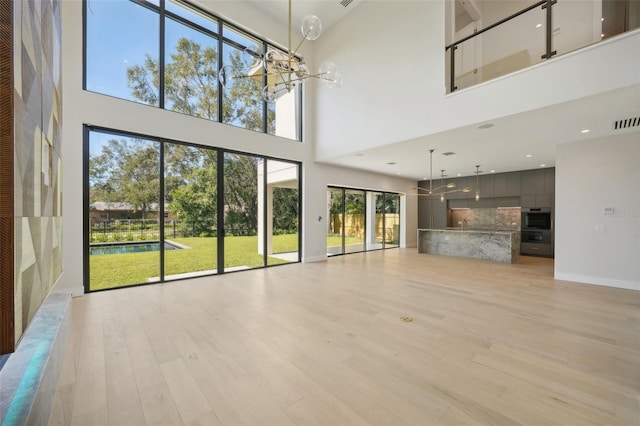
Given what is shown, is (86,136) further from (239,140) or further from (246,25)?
(246,25)

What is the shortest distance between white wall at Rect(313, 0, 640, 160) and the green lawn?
11.1 ft

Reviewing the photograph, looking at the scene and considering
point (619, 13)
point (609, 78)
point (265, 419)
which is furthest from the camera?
point (619, 13)

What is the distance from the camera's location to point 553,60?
3553 mm

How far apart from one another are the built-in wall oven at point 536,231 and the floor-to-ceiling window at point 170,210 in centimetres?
840

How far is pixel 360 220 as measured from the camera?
9.71m

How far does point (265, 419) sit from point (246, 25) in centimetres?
767

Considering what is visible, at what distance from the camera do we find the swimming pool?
4.48 meters

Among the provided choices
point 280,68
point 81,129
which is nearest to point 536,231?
point 280,68

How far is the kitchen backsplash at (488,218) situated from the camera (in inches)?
363

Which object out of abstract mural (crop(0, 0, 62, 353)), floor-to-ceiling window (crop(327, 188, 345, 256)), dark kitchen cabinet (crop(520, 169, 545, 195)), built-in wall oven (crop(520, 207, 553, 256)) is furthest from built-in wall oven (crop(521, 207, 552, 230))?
abstract mural (crop(0, 0, 62, 353))

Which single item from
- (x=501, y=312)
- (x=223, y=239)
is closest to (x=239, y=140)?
(x=223, y=239)

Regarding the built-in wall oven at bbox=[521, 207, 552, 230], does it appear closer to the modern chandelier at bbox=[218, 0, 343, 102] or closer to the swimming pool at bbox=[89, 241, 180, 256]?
the modern chandelier at bbox=[218, 0, 343, 102]

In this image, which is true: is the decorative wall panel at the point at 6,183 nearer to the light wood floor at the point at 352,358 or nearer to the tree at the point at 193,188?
the light wood floor at the point at 352,358

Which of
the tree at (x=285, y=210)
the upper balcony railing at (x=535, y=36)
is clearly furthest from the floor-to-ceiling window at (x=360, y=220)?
the upper balcony railing at (x=535, y=36)
